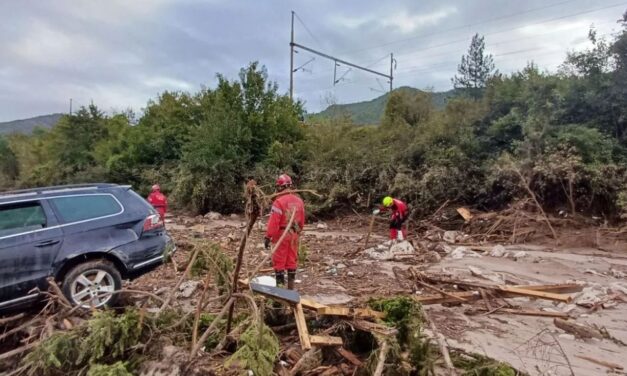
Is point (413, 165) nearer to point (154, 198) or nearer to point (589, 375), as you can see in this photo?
point (154, 198)

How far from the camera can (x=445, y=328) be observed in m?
5.75

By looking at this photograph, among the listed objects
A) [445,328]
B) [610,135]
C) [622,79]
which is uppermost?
[622,79]

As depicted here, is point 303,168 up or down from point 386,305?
up

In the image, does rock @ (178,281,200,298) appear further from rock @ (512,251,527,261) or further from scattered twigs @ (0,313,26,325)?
rock @ (512,251,527,261)

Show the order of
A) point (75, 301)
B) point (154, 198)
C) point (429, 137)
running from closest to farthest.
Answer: point (75, 301), point (154, 198), point (429, 137)

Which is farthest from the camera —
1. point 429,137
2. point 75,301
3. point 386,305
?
point 429,137

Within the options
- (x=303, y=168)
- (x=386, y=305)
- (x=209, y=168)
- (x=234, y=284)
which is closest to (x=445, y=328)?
(x=386, y=305)

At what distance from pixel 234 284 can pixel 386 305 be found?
1.69 metres

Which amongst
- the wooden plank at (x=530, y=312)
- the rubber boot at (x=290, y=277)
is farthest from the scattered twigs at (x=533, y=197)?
the rubber boot at (x=290, y=277)

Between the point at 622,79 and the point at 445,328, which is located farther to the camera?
the point at 622,79

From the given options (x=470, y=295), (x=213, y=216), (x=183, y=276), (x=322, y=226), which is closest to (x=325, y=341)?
(x=183, y=276)

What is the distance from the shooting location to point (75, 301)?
561 centimetres

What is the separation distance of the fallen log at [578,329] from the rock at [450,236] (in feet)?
22.1

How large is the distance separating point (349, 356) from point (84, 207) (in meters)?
4.19
